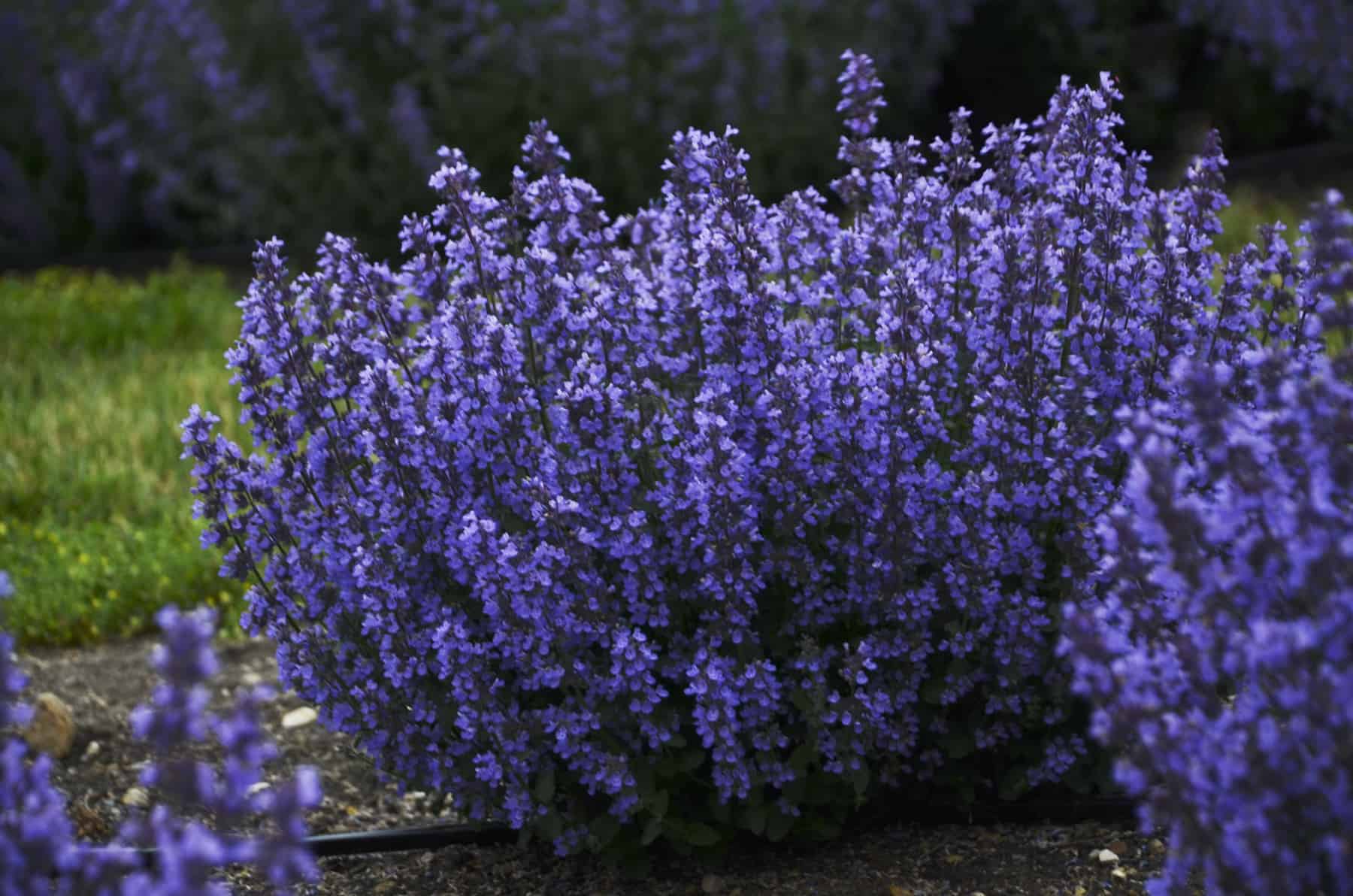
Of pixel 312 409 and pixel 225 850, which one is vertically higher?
pixel 312 409

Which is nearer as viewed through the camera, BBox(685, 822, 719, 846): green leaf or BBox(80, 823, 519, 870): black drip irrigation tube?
BBox(685, 822, 719, 846): green leaf

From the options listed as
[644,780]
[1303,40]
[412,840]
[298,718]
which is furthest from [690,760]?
[1303,40]

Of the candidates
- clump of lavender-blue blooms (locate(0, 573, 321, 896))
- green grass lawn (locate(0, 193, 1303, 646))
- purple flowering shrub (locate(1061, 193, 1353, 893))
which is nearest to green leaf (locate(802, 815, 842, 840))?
purple flowering shrub (locate(1061, 193, 1353, 893))

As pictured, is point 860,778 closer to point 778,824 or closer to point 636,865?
point 778,824

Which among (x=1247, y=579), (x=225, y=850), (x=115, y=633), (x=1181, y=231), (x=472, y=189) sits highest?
(x=472, y=189)

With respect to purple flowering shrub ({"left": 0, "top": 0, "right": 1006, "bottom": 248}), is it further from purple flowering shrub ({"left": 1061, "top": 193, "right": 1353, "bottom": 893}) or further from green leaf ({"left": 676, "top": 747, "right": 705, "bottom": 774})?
purple flowering shrub ({"left": 1061, "top": 193, "right": 1353, "bottom": 893})

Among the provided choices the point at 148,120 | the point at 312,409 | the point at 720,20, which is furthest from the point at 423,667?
the point at 148,120

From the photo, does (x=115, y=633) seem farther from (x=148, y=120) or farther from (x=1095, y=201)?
(x=148, y=120)
